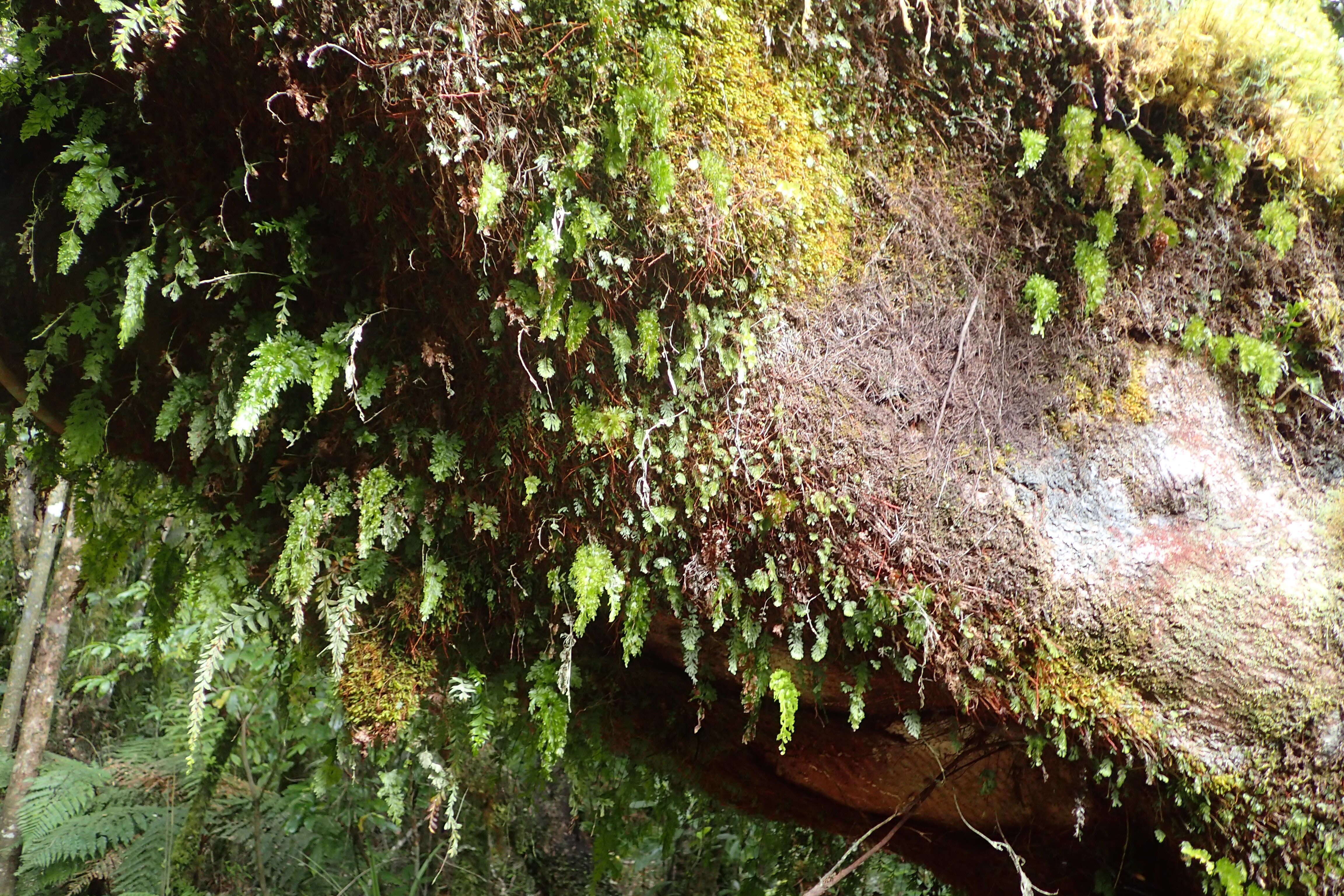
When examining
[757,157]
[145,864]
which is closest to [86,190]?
[757,157]

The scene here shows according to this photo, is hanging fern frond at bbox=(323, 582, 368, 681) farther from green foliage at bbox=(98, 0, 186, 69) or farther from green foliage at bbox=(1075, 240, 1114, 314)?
green foliage at bbox=(1075, 240, 1114, 314)

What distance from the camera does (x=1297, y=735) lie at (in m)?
2.25

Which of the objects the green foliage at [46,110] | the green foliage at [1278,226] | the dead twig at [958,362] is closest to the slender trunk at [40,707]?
the green foliage at [46,110]

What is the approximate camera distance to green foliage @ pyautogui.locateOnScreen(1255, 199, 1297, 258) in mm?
2609

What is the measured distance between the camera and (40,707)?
4832mm

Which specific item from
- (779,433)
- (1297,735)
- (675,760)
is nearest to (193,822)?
(675,760)

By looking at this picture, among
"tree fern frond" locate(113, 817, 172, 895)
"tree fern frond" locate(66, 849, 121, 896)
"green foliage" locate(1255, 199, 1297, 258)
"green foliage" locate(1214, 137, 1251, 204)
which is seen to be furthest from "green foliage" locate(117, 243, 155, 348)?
"tree fern frond" locate(66, 849, 121, 896)

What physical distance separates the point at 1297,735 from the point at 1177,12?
2.23 m

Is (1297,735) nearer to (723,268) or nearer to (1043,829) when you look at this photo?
(1043,829)

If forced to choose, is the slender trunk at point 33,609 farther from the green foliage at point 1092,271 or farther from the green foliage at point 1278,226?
the green foliage at point 1278,226

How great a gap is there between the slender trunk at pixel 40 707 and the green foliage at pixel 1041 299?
5.31 meters

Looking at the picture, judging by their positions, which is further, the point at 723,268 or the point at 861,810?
the point at 861,810

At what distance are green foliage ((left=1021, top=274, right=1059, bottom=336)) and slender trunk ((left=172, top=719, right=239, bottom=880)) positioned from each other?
5160 millimetres

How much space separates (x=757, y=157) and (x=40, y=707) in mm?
5430
